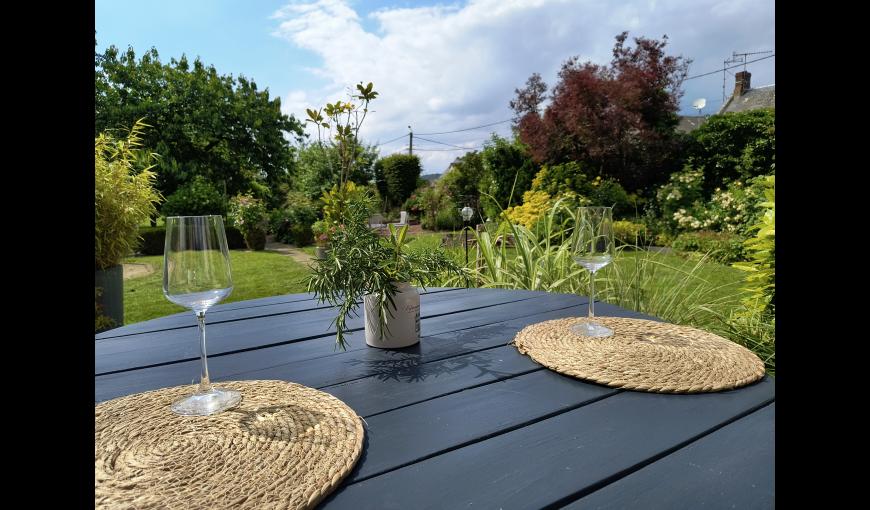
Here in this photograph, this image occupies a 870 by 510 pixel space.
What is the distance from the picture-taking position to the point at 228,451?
70 centimetres

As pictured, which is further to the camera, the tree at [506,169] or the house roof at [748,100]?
the house roof at [748,100]

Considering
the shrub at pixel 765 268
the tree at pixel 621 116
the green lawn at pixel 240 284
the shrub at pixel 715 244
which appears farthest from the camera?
the tree at pixel 621 116

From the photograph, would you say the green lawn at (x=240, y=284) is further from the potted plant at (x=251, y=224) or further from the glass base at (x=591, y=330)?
the glass base at (x=591, y=330)

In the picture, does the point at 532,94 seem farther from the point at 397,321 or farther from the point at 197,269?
the point at 197,269

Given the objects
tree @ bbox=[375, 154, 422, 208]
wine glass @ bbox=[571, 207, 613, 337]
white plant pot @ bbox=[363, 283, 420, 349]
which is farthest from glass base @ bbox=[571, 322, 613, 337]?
tree @ bbox=[375, 154, 422, 208]

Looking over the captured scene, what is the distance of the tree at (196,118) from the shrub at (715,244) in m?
9.67

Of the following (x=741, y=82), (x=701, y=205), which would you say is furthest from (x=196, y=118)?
(x=741, y=82)

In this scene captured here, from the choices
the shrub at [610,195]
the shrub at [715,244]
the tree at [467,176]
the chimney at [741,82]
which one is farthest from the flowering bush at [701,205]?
the chimney at [741,82]

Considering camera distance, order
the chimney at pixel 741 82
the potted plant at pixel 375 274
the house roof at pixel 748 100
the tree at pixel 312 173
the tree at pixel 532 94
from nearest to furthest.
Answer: the potted plant at pixel 375 274
the tree at pixel 532 94
the tree at pixel 312 173
the house roof at pixel 748 100
the chimney at pixel 741 82

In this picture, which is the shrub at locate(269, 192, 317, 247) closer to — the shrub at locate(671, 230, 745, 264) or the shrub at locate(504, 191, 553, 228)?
the shrub at locate(504, 191, 553, 228)

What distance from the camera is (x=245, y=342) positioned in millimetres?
1227

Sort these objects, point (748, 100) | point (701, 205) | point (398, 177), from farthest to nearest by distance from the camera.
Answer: point (748, 100) < point (398, 177) < point (701, 205)

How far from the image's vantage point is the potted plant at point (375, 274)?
1.07m

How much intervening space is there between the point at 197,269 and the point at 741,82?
66.6ft
